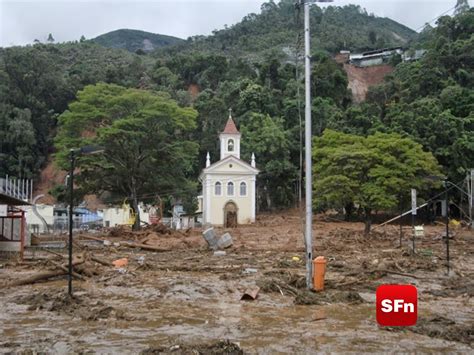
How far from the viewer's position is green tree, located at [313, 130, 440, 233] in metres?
34.1

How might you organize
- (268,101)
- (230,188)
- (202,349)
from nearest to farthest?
(202,349)
(230,188)
(268,101)

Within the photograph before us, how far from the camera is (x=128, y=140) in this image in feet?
131

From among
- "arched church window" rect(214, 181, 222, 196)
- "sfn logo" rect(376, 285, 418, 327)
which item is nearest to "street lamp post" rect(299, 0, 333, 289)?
"sfn logo" rect(376, 285, 418, 327)

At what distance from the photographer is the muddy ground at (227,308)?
8672 mm

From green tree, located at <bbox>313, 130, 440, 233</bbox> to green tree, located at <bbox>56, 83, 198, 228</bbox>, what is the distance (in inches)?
465

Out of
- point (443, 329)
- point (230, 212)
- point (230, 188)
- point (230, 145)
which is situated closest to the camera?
point (443, 329)

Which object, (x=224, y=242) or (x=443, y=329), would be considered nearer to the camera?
(x=443, y=329)

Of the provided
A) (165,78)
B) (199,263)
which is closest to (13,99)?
(165,78)

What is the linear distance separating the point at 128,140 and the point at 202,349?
Result: 3341cm

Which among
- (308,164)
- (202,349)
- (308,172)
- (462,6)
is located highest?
(462,6)

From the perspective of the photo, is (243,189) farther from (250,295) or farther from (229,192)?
(250,295)

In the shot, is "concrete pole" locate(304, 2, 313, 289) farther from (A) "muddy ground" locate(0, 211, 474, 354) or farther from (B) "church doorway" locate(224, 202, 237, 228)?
(B) "church doorway" locate(224, 202, 237, 228)

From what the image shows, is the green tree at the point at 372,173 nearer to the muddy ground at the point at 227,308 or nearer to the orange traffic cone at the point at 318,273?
the muddy ground at the point at 227,308

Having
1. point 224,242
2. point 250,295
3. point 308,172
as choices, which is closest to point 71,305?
point 250,295
